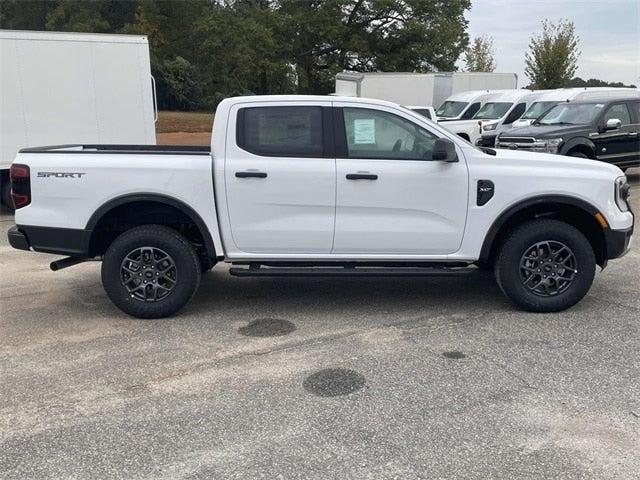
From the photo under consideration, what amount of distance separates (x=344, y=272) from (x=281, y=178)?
0.94 metres

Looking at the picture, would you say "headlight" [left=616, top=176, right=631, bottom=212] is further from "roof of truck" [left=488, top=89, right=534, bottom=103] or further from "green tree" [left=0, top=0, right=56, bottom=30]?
"green tree" [left=0, top=0, right=56, bottom=30]

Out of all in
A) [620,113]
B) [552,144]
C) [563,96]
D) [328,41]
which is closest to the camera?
[552,144]

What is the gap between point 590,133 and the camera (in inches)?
475

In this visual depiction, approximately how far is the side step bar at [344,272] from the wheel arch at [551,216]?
37 centimetres

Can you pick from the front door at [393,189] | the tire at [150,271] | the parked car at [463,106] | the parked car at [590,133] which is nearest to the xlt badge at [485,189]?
the front door at [393,189]

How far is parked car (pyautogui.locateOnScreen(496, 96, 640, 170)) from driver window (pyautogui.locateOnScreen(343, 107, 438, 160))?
299 inches

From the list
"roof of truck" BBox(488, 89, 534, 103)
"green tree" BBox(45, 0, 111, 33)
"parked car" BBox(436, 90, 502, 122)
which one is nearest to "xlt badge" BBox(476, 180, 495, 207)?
"parked car" BBox(436, 90, 502, 122)

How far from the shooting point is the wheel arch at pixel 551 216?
5.06 meters

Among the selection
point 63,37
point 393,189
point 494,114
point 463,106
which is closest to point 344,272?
point 393,189

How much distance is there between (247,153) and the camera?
5.03m

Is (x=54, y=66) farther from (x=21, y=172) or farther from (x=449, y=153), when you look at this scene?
(x=449, y=153)

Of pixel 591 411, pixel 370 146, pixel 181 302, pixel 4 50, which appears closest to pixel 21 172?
pixel 181 302

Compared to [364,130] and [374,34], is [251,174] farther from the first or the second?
[374,34]

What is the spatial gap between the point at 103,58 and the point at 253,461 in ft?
31.1
